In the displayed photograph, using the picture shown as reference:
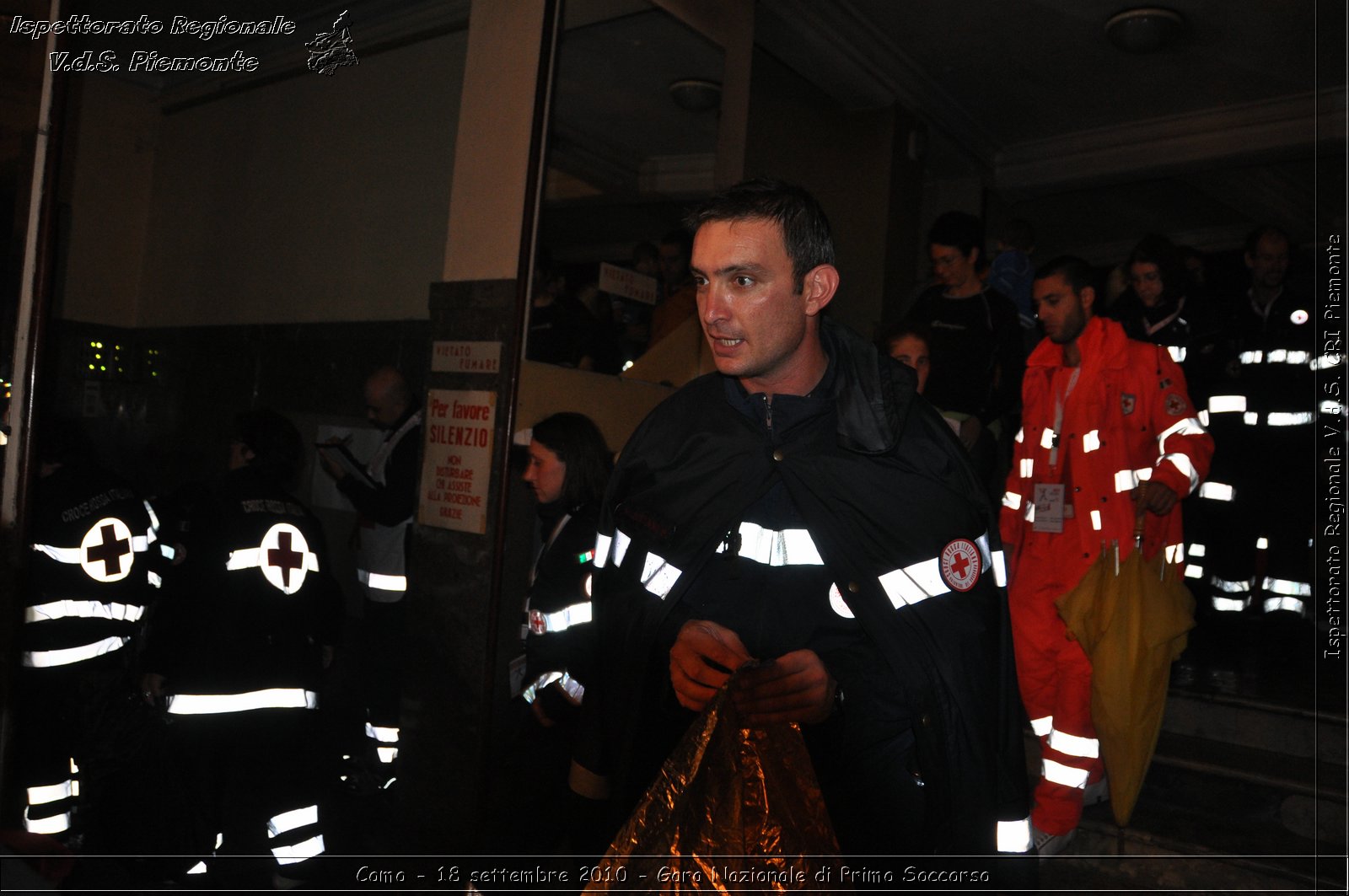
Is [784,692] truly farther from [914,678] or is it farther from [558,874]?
[558,874]

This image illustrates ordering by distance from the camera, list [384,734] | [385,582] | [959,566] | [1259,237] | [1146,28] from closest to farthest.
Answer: [959,566]
[384,734]
[385,582]
[1259,237]
[1146,28]

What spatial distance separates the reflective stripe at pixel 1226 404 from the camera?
612 centimetres

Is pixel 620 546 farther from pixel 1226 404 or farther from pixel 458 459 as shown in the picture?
pixel 1226 404

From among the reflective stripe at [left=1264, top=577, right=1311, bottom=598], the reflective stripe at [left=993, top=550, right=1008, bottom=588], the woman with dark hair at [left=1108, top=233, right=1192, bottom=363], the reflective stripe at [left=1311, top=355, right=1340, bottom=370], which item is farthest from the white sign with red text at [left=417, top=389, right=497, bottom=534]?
the reflective stripe at [left=1264, top=577, right=1311, bottom=598]

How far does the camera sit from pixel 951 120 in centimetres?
877

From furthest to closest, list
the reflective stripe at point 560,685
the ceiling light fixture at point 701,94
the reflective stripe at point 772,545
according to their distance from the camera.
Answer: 1. the ceiling light fixture at point 701,94
2. the reflective stripe at point 560,685
3. the reflective stripe at point 772,545

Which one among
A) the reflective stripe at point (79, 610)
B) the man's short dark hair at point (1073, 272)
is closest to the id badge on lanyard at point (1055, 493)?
the man's short dark hair at point (1073, 272)

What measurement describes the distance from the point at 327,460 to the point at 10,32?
2.65 meters

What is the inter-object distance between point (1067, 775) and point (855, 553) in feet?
8.19

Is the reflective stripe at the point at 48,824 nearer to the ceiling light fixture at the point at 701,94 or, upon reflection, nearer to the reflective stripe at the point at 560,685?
the reflective stripe at the point at 560,685

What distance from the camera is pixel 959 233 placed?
4816 mm

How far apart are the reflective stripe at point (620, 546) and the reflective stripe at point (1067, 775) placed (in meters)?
2.58

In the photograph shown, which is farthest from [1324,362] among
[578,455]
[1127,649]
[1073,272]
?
[578,455]

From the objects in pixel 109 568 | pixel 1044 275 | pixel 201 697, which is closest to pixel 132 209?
pixel 109 568
